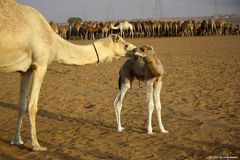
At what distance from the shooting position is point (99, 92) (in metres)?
12.8

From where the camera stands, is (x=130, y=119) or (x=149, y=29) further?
(x=149, y=29)

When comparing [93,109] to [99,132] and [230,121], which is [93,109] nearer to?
[99,132]

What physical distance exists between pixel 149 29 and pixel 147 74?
40965mm

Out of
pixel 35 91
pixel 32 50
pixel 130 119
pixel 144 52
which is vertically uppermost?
pixel 32 50

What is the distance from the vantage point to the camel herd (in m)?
45.7

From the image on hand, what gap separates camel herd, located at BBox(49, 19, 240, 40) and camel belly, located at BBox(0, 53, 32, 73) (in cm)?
3767

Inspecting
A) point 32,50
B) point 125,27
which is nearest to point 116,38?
point 32,50

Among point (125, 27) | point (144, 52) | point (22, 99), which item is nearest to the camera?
point (144, 52)

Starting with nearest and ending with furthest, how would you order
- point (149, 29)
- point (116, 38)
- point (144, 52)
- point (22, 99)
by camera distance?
point (144, 52) → point (22, 99) → point (116, 38) → point (149, 29)

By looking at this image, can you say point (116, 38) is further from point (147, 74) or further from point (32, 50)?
point (32, 50)

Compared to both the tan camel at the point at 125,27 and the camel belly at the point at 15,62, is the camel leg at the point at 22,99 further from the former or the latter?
the tan camel at the point at 125,27

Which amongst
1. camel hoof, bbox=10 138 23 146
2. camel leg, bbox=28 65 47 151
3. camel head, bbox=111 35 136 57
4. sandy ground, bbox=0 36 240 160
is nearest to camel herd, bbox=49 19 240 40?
sandy ground, bbox=0 36 240 160

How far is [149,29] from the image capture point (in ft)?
159

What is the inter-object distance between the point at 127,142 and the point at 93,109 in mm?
3197
